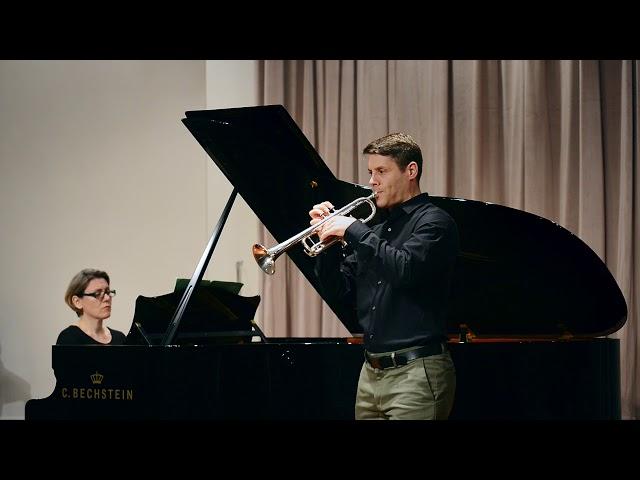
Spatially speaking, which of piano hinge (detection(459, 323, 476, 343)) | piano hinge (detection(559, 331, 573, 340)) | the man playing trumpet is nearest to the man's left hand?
the man playing trumpet

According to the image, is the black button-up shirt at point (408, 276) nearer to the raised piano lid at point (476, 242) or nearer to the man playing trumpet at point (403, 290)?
the man playing trumpet at point (403, 290)

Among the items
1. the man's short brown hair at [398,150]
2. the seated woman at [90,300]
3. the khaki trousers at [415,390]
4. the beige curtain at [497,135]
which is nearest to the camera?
the khaki trousers at [415,390]

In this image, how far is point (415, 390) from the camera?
2580mm

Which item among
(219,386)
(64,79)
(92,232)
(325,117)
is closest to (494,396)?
(219,386)

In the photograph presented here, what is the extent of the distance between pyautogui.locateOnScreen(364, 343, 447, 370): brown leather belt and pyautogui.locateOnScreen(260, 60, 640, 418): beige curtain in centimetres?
294

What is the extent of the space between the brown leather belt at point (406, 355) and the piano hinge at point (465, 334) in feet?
3.99

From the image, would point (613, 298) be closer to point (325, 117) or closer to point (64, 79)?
point (325, 117)

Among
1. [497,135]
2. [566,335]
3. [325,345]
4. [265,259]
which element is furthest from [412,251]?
[497,135]

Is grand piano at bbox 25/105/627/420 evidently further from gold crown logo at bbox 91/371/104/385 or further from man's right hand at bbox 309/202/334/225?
man's right hand at bbox 309/202/334/225

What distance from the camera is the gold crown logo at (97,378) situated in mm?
3223

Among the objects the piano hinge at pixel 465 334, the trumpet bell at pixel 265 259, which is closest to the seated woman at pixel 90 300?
the trumpet bell at pixel 265 259

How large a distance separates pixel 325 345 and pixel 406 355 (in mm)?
879

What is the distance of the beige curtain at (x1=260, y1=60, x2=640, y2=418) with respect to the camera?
17.3 feet

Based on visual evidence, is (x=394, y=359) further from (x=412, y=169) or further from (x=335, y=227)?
(x=412, y=169)
